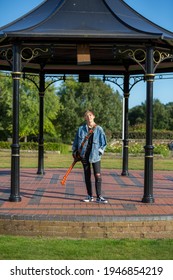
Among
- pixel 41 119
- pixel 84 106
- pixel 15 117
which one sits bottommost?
pixel 15 117

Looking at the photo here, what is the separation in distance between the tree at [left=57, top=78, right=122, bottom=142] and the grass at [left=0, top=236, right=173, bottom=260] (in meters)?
37.3

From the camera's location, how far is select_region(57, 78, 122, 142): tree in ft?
150

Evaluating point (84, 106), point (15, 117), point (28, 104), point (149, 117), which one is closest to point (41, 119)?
point (15, 117)

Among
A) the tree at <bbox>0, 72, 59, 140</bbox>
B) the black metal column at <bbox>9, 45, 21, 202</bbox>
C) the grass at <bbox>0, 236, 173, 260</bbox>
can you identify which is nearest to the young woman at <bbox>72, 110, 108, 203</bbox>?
the black metal column at <bbox>9, 45, 21, 202</bbox>

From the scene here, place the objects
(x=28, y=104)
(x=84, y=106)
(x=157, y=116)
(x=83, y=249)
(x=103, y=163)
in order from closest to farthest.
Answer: (x=83, y=249)
(x=103, y=163)
(x=28, y=104)
(x=84, y=106)
(x=157, y=116)

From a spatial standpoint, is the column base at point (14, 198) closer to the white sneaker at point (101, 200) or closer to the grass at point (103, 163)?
the white sneaker at point (101, 200)

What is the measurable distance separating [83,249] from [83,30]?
14.1 feet

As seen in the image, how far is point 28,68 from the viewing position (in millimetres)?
14453

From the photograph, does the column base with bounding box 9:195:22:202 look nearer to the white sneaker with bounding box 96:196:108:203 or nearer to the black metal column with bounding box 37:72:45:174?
the white sneaker with bounding box 96:196:108:203

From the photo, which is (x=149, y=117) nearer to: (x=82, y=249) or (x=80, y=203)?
(x=80, y=203)

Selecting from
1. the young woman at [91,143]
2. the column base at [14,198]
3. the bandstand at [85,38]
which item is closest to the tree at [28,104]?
the bandstand at [85,38]

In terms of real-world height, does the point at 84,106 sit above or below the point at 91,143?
above

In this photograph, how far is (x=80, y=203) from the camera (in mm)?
9227

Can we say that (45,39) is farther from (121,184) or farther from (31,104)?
(31,104)
